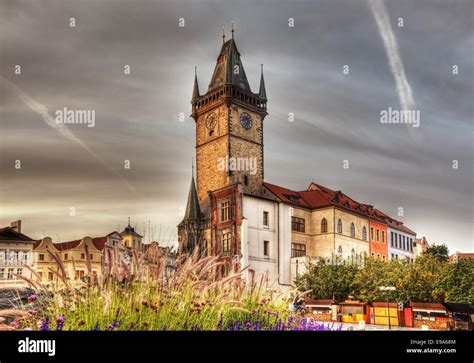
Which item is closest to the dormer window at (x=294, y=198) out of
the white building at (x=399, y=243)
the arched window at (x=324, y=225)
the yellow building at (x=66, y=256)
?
the arched window at (x=324, y=225)

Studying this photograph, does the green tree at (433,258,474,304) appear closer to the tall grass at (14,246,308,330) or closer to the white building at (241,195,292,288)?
the white building at (241,195,292,288)

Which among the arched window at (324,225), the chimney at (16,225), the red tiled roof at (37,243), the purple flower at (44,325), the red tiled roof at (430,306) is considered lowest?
the red tiled roof at (430,306)

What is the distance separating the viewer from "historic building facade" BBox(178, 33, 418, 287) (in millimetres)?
14539

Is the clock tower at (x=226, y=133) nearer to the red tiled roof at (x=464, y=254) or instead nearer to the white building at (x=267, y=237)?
the white building at (x=267, y=237)

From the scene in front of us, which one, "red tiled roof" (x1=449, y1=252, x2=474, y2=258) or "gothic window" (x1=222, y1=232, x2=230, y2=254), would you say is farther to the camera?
"gothic window" (x1=222, y1=232, x2=230, y2=254)

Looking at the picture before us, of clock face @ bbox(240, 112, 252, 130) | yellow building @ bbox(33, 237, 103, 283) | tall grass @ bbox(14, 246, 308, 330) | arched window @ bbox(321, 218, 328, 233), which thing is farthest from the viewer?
arched window @ bbox(321, 218, 328, 233)

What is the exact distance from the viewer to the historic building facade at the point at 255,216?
14.5m

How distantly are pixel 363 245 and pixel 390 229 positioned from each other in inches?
109

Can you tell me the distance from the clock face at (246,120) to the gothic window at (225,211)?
9.28 ft

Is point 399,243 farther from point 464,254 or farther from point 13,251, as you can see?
point 13,251

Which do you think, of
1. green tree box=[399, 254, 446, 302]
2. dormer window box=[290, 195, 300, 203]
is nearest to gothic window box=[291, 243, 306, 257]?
dormer window box=[290, 195, 300, 203]

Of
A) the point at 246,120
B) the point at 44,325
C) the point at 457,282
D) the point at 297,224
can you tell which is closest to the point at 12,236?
the point at 44,325

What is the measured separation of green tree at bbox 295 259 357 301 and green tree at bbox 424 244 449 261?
8.98ft
